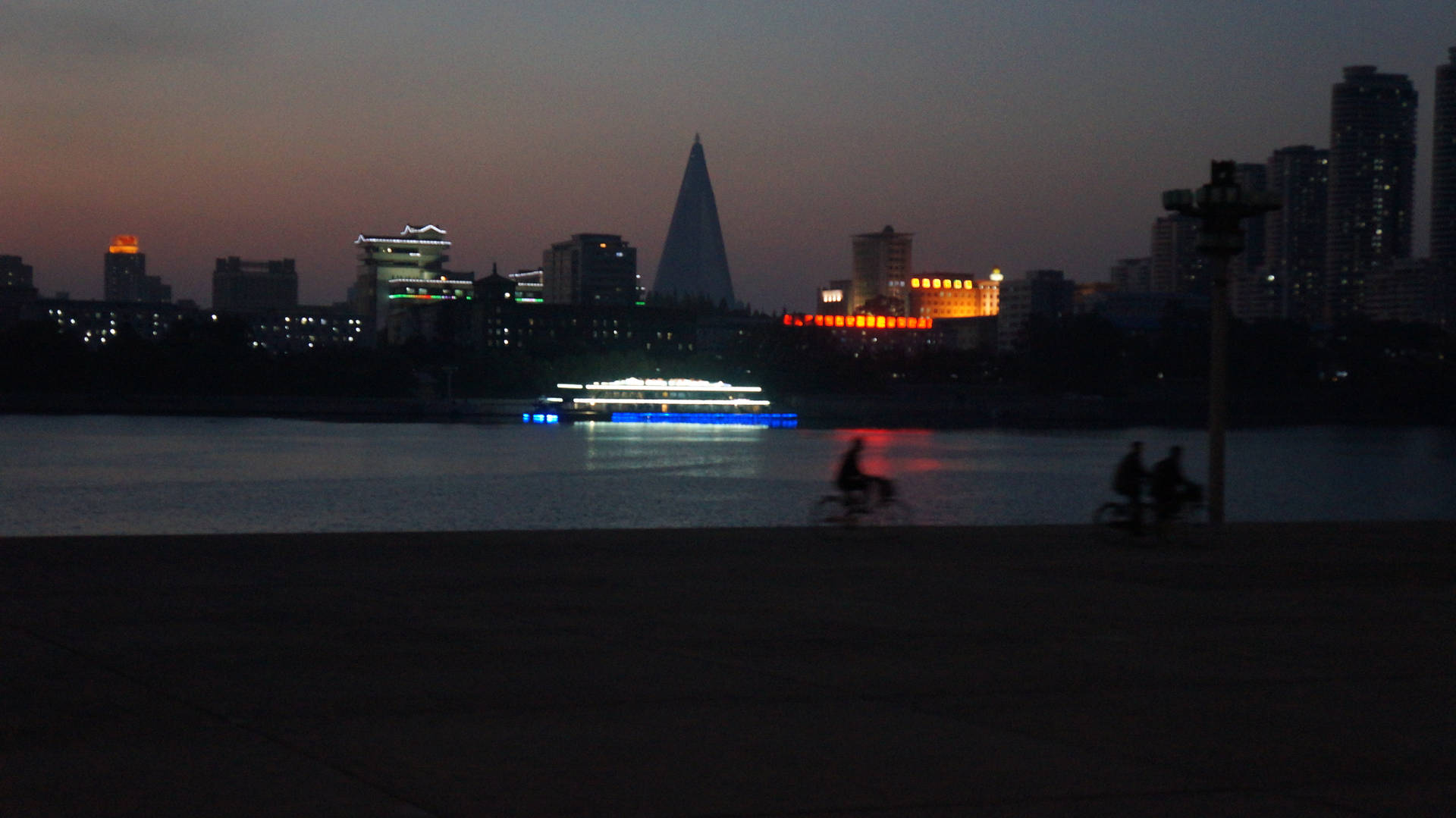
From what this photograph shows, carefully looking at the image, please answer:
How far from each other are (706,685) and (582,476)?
54.0 meters

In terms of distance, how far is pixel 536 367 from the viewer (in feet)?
464

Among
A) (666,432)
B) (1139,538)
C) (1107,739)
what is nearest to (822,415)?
(666,432)

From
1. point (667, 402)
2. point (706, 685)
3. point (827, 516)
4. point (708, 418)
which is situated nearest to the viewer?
point (706, 685)

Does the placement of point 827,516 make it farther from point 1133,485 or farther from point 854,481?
point 1133,485

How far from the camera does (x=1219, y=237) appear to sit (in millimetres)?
17469

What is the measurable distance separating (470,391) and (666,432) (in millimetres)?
32087

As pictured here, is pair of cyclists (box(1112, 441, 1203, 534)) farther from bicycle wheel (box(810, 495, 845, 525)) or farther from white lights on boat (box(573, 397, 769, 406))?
white lights on boat (box(573, 397, 769, 406))

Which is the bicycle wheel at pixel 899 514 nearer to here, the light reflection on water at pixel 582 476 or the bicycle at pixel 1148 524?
the light reflection on water at pixel 582 476

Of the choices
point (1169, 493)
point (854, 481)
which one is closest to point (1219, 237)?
point (1169, 493)

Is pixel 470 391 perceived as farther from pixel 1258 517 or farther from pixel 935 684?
pixel 935 684

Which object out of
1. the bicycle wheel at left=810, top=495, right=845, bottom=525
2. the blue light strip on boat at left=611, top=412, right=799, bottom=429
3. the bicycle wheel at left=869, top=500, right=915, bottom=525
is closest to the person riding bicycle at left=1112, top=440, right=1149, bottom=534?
the bicycle wheel at left=810, top=495, right=845, bottom=525

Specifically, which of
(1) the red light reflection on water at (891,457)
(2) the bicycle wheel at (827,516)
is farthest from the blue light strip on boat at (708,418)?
(2) the bicycle wheel at (827,516)

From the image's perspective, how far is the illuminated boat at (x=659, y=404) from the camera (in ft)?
434

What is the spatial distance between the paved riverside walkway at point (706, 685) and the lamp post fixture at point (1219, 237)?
452cm
